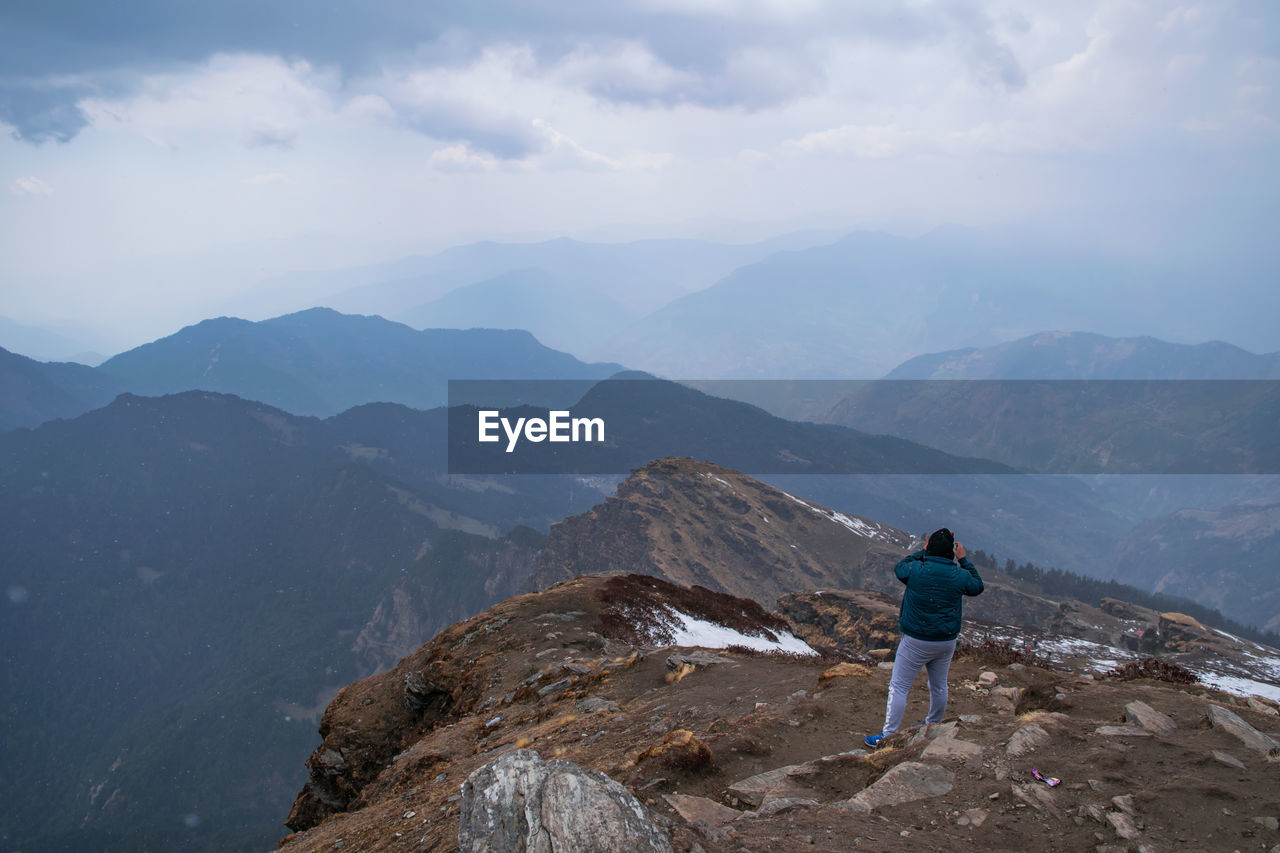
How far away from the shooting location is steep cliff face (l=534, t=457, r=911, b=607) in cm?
12362

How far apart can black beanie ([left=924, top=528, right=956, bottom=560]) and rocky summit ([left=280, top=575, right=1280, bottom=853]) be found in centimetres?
264

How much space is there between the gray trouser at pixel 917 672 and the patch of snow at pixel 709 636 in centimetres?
1525

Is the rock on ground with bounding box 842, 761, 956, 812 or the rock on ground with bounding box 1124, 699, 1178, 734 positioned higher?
the rock on ground with bounding box 1124, 699, 1178, 734

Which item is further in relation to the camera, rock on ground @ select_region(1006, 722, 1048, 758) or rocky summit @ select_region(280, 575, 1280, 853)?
rock on ground @ select_region(1006, 722, 1048, 758)

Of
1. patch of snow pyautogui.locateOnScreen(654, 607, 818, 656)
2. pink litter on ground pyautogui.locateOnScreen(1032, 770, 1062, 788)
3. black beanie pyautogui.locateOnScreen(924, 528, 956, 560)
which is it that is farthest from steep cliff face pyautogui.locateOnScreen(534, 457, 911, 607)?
pink litter on ground pyautogui.locateOnScreen(1032, 770, 1062, 788)

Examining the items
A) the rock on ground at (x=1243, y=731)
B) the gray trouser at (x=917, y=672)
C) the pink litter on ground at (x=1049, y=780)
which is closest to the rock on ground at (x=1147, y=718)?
the rock on ground at (x=1243, y=731)

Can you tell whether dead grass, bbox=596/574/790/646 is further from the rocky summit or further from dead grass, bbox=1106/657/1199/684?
dead grass, bbox=1106/657/1199/684

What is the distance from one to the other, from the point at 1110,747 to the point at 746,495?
145 metres

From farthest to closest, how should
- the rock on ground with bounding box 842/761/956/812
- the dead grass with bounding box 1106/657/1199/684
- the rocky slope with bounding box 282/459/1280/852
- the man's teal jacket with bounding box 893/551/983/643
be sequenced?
the dead grass with bounding box 1106/657/1199/684, the man's teal jacket with bounding box 893/551/983/643, the rock on ground with bounding box 842/761/956/812, the rocky slope with bounding box 282/459/1280/852

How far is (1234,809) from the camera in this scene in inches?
274

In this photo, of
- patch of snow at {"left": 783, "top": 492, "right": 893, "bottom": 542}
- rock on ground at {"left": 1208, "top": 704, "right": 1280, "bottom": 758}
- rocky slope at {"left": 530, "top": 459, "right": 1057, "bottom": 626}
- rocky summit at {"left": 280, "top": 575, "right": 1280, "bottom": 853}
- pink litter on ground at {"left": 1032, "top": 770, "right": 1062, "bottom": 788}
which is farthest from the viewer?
patch of snow at {"left": 783, "top": 492, "right": 893, "bottom": 542}

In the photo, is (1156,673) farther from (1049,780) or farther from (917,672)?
(1049,780)

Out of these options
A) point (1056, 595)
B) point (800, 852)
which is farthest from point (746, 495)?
point (800, 852)

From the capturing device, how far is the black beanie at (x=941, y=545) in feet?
32.9
